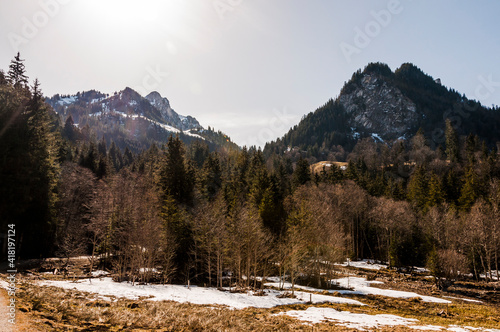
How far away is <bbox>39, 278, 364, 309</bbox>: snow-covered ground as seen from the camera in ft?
77.9

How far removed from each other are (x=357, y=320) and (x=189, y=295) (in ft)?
52.7

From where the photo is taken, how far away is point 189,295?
88.5ft

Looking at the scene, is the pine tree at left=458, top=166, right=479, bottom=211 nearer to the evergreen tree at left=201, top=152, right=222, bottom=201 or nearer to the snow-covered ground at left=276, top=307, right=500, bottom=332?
the snow-covered ground at left=276, top=307, right=500, bottom=332

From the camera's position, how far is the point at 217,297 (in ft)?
89.7

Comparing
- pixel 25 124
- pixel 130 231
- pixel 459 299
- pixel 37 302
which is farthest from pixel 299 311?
pixel 25 124

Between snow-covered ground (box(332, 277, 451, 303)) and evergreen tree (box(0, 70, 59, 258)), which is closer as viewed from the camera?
evergreen tree (box(0, 70, 59, 258))

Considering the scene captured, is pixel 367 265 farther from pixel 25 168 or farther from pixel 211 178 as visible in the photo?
pixel 25 168

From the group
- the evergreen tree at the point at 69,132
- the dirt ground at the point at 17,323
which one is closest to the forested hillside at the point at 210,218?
the dirt ground at the point at 17,323

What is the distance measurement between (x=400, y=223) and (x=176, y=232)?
5025cm

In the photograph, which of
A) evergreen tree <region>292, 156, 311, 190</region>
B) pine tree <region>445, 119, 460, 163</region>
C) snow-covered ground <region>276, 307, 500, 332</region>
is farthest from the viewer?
pine tree <region>445, 119, 460, 163</region>

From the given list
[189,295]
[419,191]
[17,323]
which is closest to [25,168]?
[189,295]

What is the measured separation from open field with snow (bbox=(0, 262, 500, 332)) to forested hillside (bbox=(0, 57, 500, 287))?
15.8 feet

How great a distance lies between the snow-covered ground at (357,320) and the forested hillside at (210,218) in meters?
11.2

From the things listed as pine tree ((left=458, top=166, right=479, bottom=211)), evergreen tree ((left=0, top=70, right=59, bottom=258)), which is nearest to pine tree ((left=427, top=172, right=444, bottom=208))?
pine tree ((left=458, top=166, right=479, bottom=211))
